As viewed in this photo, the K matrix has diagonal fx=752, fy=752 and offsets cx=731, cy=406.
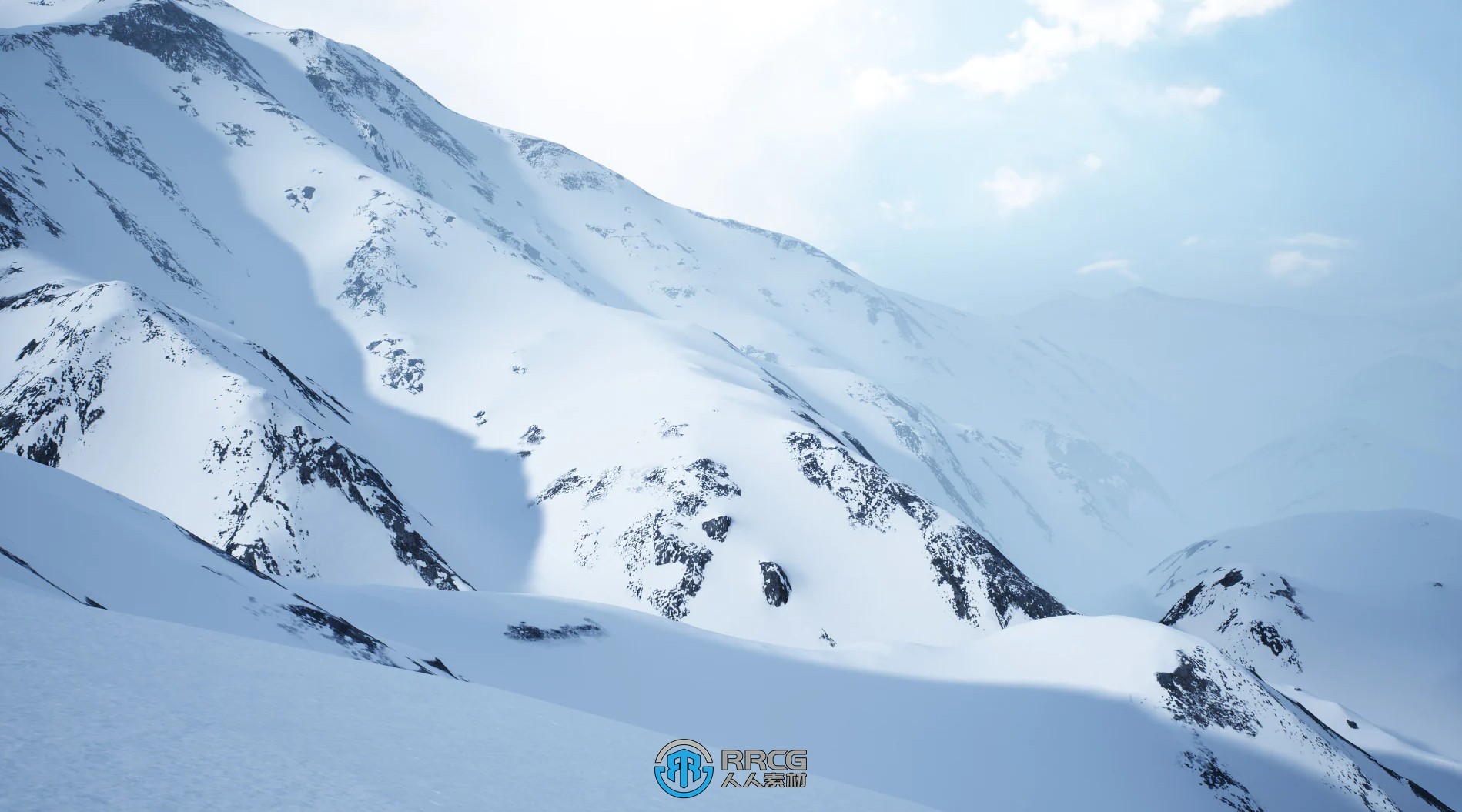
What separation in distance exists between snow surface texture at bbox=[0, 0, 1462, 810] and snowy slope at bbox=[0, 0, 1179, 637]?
14.2 inches

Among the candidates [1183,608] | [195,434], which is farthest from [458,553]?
[1183,608]

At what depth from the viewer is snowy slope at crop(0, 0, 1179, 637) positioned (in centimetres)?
4556

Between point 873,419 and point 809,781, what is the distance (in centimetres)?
11163

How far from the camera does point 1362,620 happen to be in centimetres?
6116

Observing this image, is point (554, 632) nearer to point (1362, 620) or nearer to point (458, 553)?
point (458, 553)

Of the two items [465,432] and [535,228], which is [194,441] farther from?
[535,228]

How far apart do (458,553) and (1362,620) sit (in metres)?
71.5

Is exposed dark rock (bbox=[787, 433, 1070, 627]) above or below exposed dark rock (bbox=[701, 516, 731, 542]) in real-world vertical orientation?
above

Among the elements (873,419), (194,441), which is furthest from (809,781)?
(873,419)

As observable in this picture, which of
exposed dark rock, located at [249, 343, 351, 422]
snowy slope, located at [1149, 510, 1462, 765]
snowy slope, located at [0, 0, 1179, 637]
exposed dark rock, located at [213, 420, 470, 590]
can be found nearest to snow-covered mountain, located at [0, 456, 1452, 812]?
exposed dark rock, located at [213, 420, 470, 590]

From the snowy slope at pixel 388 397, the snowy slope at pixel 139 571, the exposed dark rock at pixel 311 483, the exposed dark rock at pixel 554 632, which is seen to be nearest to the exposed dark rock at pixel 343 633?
the snowy slope at pixel 139 571

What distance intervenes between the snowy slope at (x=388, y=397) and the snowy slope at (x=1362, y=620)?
21.0m

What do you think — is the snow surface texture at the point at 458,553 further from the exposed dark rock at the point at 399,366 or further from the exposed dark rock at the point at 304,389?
the exposed dark rock at the point at 304,389

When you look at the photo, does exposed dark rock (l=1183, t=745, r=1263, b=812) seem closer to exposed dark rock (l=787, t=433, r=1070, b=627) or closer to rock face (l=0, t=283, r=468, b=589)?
exposed dark rock (l=787, t=433, r=1070, b=627)
